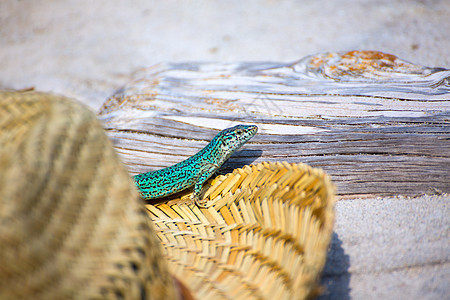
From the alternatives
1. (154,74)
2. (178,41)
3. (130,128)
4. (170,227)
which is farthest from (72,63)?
(170,227)

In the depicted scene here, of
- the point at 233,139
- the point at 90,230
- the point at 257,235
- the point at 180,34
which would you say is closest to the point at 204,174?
the point at 233,139

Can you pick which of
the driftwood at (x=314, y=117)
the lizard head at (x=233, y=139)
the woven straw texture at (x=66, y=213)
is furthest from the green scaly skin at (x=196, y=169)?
the woven straw texture at (x=66, y=213)

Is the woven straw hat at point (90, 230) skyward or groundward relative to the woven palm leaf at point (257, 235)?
skyward

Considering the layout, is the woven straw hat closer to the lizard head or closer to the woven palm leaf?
the woven palm leaf

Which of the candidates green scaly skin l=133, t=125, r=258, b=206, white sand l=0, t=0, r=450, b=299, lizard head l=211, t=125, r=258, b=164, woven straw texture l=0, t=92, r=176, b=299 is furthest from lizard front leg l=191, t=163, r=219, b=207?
white sand l=0, t=0, r=450, b=299

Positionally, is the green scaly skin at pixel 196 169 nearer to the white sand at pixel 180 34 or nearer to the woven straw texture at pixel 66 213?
the woven straw texture at pixel 66 213
